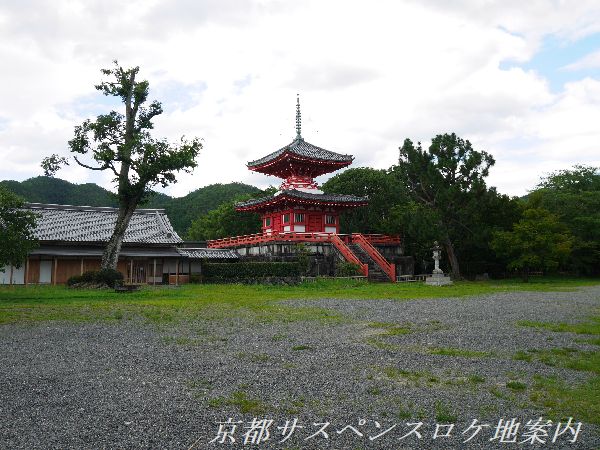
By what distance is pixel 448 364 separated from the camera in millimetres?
7652

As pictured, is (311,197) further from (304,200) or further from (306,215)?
(306,215)

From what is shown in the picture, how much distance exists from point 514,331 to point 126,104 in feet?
73.3

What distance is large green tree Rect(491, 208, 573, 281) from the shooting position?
3278cm

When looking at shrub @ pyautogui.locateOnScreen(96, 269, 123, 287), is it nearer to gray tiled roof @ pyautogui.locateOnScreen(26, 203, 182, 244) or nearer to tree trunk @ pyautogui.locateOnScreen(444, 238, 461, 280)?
gray tiled roof @ pyautogui.locateOnScreen(26, 203, 182, 244)

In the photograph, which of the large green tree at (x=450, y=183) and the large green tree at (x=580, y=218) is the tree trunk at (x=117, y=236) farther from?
the large green tree at (x=580, y=218)

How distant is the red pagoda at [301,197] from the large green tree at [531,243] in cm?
1034

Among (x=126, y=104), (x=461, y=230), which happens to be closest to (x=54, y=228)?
(x=126, y=104)

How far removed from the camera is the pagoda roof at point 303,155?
3728 cm

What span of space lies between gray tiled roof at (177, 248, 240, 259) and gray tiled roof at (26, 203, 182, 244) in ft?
3.44

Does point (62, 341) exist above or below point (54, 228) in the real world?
below

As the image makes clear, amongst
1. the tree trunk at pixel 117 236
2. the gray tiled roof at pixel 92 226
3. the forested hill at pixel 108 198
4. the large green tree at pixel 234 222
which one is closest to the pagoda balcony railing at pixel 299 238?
the gray tiled roof at pixel 92 226

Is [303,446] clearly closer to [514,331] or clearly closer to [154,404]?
[154,404]

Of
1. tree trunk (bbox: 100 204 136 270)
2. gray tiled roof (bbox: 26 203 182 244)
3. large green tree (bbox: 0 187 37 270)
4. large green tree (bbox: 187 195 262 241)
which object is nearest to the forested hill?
large green tree (bbox: 187 195 262 241)

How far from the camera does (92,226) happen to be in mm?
34875
